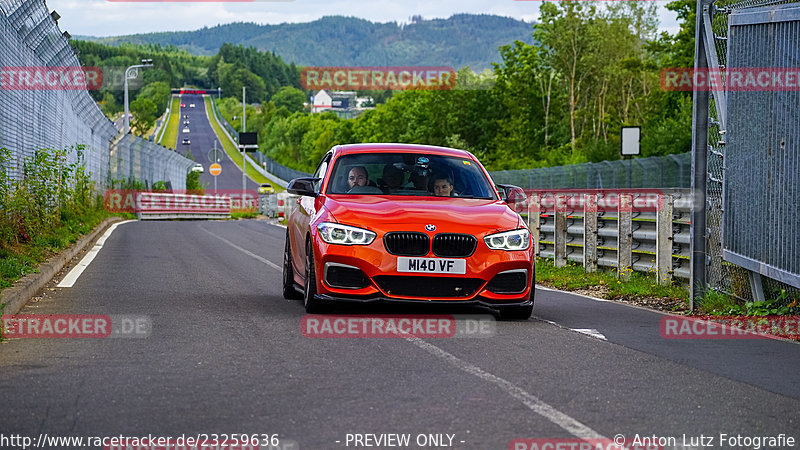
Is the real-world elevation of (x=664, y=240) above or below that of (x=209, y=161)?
below

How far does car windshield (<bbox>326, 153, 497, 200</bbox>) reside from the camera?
37.0 feet

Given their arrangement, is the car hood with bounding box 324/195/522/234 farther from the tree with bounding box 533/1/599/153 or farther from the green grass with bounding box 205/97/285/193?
the green grass with bounding box 205/97/285/193

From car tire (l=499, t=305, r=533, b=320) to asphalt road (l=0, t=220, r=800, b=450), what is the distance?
0.14 metres

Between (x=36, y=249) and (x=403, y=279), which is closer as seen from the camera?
(x=403, y=279)

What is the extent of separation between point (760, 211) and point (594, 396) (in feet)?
18.4

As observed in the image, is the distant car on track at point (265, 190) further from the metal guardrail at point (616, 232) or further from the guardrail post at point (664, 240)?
the guardrail post at point (664, 240)

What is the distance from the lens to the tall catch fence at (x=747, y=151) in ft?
35.0

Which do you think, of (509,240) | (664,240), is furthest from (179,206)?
(509,240)

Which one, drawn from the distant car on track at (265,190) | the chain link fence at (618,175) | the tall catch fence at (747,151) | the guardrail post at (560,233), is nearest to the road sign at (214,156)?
the distant car on track at (265,190)

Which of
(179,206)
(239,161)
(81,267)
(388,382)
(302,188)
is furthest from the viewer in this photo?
(239,161)

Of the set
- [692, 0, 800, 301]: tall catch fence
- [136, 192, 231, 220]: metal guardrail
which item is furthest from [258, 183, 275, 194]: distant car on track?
[692, 0, 800, 301]: tall catch fence

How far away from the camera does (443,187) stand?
11.3 m

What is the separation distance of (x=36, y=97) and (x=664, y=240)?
13.2 m

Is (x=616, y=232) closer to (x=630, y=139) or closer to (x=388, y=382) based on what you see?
(x=388, y=382)
